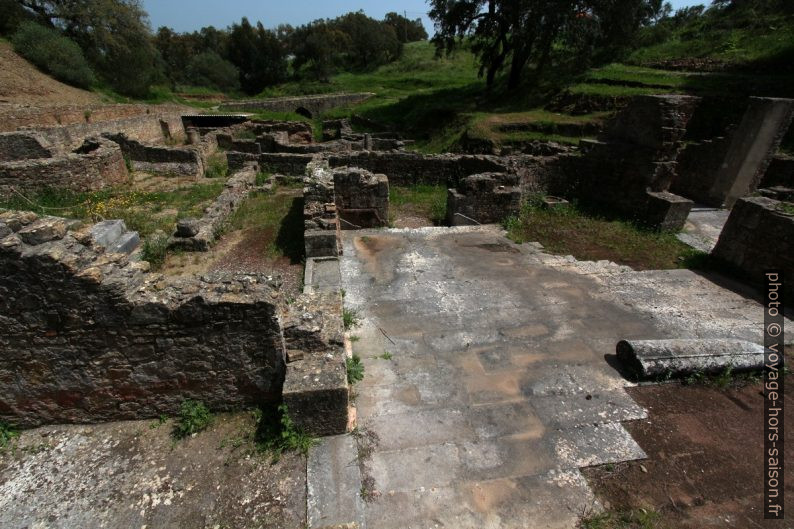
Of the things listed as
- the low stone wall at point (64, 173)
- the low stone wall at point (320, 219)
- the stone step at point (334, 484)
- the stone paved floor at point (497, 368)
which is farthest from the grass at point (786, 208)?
the low stone wall at point (64, 173)

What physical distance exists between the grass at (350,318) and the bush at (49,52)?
36.0m

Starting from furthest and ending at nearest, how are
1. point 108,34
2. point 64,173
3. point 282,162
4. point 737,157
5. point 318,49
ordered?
1. point 318,49
2. point 108,34
3. point 282,162
4. point 64,173
5. point 737,157

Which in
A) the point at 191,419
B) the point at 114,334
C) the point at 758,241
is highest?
the point at 114,334

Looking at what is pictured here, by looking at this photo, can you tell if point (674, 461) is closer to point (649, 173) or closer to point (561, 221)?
point (561, 221)

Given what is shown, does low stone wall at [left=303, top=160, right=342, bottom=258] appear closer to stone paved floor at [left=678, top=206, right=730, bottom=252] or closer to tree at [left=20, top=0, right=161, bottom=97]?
stone paved floor at [left=678, top=206, right=730, bottom=252]

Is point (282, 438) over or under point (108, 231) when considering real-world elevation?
under

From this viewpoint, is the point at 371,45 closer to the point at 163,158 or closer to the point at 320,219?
the point at 163,158

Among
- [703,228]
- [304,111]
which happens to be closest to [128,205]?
[703,228]

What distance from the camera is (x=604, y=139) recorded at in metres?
13.2

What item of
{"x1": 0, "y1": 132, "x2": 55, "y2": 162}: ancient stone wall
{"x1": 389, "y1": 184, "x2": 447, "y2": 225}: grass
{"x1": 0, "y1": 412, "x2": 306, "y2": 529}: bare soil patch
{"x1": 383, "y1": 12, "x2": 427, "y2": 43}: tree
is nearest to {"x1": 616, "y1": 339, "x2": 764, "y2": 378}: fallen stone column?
{"x1": 0, "y1": 412, "x2": 306, "y2": 529}: bare soil patch

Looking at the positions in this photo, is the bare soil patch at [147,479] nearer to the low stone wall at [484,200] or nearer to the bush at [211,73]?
the low stone wall at [484,200]

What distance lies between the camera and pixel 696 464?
4078 mm

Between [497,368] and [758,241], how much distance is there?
6833 mm

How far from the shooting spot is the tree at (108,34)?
34438 millimetres
